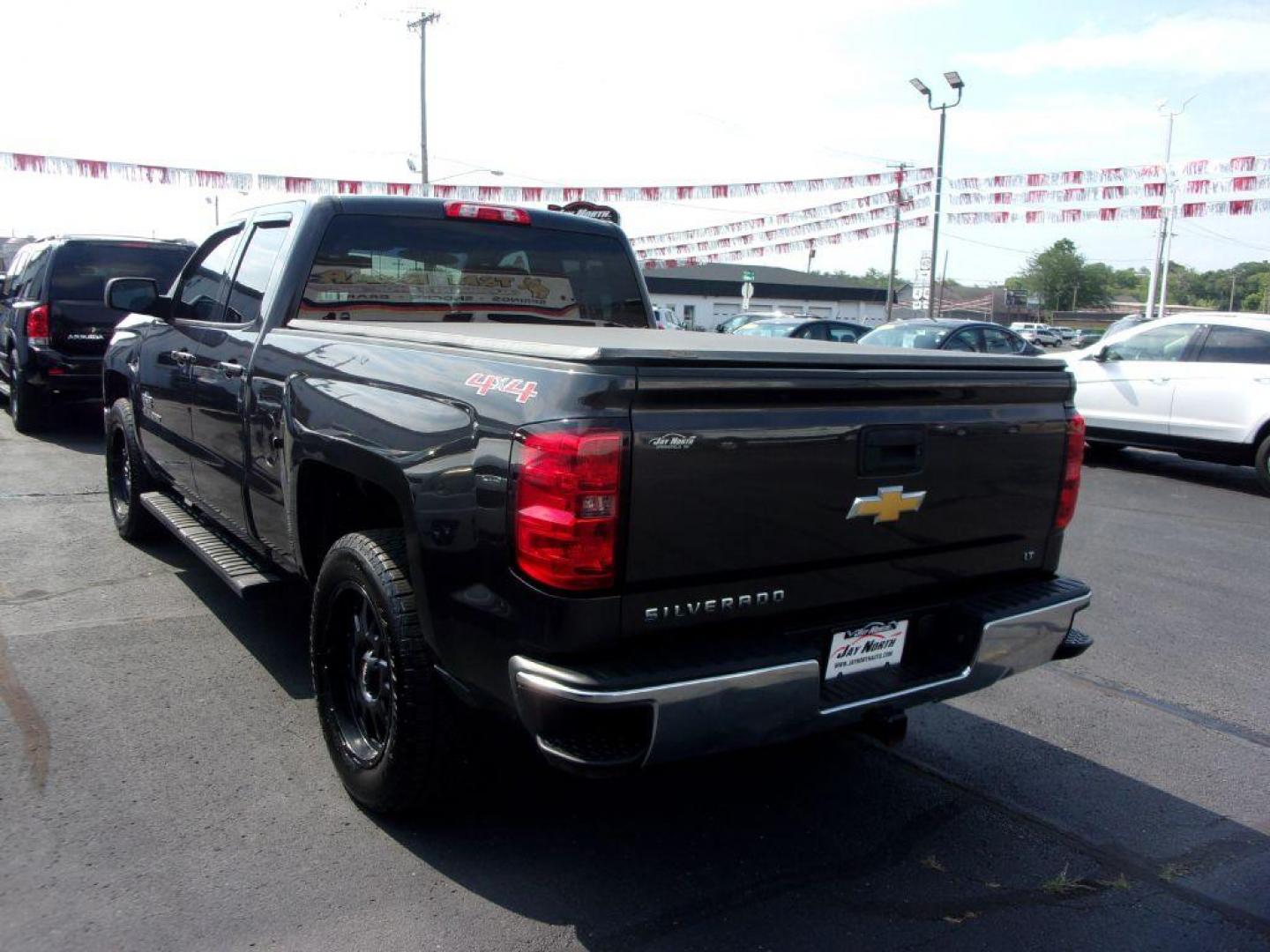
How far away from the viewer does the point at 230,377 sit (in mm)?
4359

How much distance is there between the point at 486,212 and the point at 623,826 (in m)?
2.72

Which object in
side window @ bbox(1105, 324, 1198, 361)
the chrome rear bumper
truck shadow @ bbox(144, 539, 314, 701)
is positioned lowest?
truck shadow @ bbox(144, 539, 314, 701)

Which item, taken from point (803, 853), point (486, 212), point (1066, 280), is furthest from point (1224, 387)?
point (1066, 280)

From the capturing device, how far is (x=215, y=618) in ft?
17.0

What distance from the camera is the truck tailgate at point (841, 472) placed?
2600mm

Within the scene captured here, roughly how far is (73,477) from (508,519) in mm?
7498

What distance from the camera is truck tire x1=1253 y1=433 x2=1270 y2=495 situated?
10.1 metres

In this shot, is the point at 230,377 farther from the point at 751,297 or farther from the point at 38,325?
the point at 751,297

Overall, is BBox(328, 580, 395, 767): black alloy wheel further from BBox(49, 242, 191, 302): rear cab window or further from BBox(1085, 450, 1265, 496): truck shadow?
BBox(1085, 450, 1265, 496): truck shadow

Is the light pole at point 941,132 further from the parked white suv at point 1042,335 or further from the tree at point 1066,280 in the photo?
the tree at point 1066,280

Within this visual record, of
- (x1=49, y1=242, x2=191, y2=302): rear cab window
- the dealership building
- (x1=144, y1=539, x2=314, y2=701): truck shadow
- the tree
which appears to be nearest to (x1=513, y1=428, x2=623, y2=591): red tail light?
(x1=144, y1=539, x2=314, y2=701): truck shadow

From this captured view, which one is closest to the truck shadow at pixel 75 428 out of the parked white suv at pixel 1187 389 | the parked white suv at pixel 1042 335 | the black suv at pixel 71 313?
the black suv at pixel 71 313

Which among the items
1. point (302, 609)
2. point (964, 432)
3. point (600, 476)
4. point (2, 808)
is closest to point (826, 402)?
point (964, 432)

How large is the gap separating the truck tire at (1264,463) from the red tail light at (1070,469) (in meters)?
7.98
